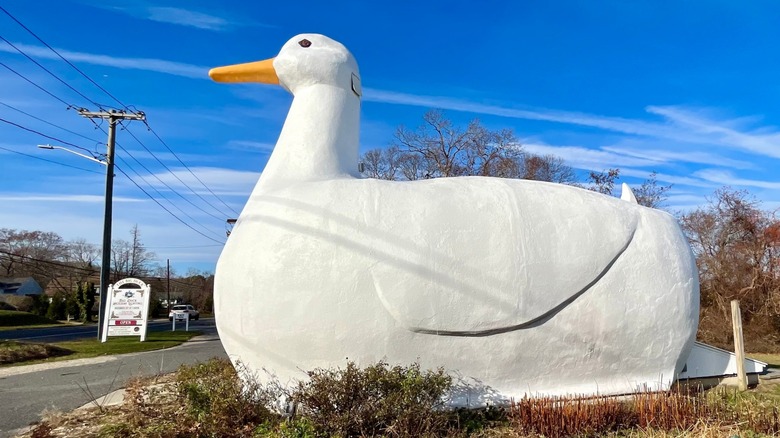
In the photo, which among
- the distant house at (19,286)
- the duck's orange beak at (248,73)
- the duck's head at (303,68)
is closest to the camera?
the duck's head at (303,68)

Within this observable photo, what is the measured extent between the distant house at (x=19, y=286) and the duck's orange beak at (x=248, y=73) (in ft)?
169

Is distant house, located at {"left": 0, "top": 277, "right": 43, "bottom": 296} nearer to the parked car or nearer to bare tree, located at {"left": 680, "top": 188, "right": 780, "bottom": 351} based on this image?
the parked car

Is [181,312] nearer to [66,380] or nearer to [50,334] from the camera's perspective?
[50,334]

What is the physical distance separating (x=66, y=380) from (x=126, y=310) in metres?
7.46

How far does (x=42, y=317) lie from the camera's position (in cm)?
3366

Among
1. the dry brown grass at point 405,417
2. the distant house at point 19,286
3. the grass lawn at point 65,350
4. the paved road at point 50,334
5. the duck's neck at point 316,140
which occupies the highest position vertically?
the duck's neck at point 316,140

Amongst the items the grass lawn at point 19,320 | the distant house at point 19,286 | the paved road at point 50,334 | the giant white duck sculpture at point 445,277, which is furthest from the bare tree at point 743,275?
the distant house at point 19,286

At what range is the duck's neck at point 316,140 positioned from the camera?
20.0 feet

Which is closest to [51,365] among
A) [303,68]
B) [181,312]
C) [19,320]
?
[303,68]

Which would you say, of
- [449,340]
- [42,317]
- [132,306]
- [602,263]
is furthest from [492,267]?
[42,317]

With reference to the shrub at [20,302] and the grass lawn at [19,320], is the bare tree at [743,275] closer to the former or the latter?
the grass lawn at [19,320]

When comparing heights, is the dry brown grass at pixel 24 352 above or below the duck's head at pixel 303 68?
below

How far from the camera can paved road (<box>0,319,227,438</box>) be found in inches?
277

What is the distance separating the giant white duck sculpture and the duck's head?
0.10 feet
